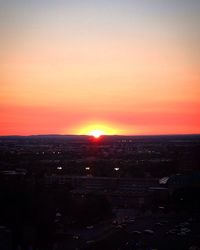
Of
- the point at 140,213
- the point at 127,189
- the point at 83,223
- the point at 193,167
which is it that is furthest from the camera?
the point at 193,167

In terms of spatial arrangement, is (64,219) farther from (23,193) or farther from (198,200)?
(198,200)

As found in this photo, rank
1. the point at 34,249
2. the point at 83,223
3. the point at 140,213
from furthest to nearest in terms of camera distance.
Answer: the point at 140,213 → the point at 83,223 → the point at 34,249

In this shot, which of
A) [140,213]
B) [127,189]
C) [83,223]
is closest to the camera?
[83,223]

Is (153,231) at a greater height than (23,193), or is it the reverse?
(23,193)

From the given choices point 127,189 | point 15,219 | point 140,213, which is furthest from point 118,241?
point 127,189

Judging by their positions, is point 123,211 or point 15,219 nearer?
point 15,219

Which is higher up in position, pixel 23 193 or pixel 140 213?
pixel 23 193

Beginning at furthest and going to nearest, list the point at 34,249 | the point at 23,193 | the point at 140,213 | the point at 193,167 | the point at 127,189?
the point at 193,167
the point at 127,189
the point at 140,213
the point at 23,193
the point at 34,249

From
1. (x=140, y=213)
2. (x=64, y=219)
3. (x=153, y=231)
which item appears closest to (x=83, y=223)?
(x=64, y=219)

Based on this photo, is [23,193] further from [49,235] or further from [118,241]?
[118,241]
